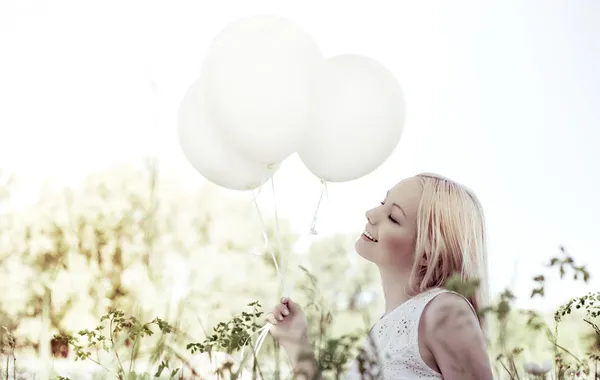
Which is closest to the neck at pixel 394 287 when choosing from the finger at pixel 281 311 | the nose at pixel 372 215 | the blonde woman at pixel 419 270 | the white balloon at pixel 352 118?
the blonde woman at pixel 419 270

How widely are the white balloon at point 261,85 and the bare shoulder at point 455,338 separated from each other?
0.66m

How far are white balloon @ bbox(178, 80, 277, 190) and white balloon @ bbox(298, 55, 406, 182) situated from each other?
15 centimetres

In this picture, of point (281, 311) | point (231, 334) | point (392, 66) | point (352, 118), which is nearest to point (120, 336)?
point (231, 334)

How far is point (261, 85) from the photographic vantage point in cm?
179

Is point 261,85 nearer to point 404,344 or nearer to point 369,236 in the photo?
point 369,236

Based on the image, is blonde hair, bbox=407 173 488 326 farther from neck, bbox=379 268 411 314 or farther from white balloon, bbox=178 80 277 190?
white balloon, bbox=178 80 277 190

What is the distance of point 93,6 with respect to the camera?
5.14 m

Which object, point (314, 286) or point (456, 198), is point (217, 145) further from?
point (314, 286)

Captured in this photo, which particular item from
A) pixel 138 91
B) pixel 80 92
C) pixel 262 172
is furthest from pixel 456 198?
pixel 80 92

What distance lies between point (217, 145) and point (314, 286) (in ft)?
4.11

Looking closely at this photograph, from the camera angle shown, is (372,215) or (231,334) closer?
(231,334)

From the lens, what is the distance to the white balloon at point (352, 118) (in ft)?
6.16

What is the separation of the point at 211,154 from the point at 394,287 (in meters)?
0.67

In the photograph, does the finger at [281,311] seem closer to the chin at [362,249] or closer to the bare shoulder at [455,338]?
the chin at [362,249]
